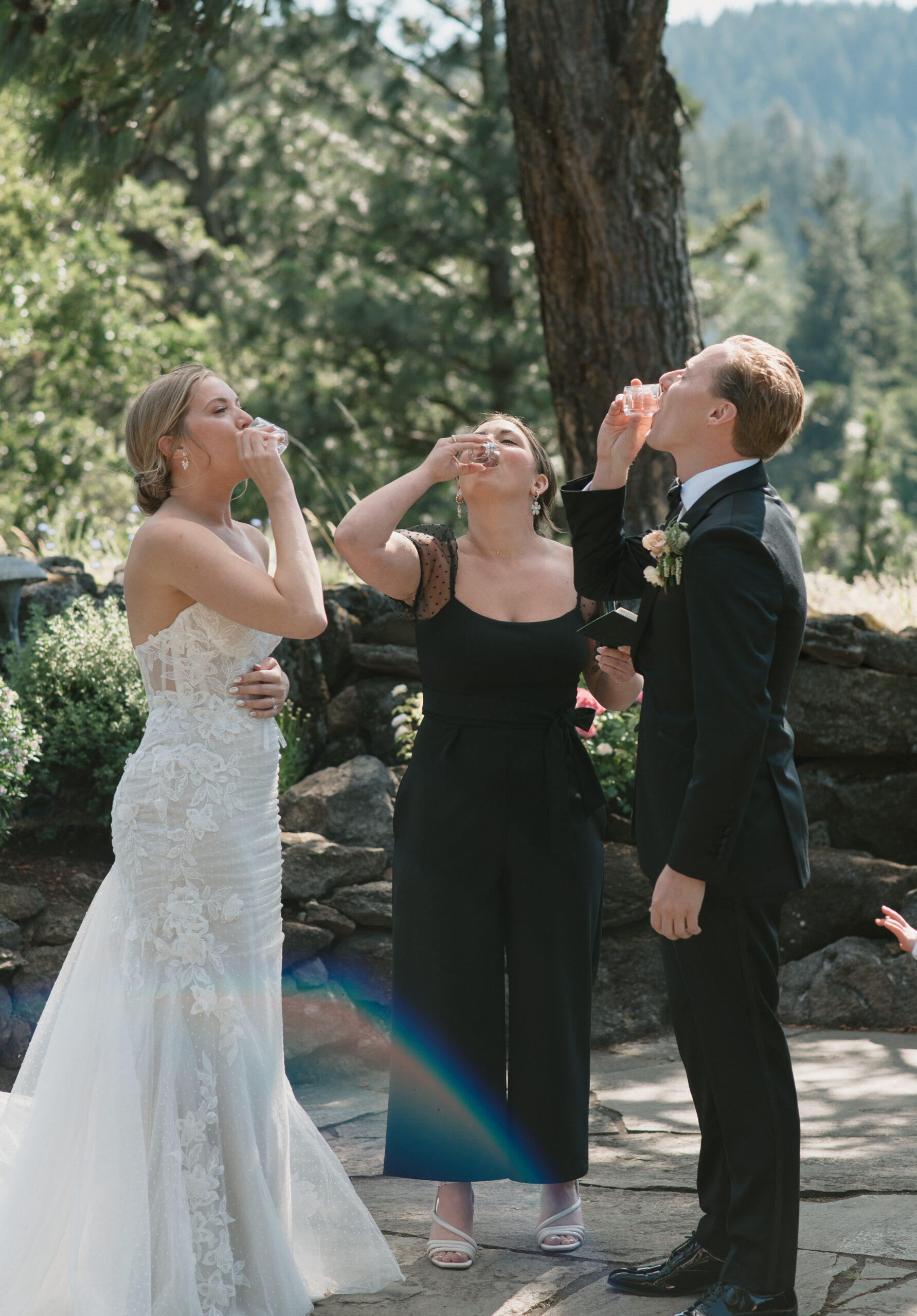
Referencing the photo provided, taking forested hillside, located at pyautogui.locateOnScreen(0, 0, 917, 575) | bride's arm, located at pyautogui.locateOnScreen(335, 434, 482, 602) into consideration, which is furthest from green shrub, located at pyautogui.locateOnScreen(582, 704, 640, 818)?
forested hillside, located at pyautogui.locateOnScreen(0, 0, 917, 575)

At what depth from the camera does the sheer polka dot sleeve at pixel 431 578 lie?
9.66 feet

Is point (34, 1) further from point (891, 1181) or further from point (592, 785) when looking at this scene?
point (891, 1181)

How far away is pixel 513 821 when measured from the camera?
9.47ft

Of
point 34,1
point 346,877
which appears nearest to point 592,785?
point 346,877

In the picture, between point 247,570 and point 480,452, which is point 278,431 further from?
point 480,452

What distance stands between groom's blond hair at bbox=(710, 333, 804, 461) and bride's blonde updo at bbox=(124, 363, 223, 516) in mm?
1130

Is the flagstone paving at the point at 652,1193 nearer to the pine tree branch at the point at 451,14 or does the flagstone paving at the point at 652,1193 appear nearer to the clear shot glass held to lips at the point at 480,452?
the clear shot glass held to lips at the point at 480,452

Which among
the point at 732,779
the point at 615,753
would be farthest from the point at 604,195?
the point at 732,779

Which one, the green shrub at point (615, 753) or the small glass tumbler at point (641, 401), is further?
the green shrub at point (615, 753)

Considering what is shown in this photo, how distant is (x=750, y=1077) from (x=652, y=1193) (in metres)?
1.08

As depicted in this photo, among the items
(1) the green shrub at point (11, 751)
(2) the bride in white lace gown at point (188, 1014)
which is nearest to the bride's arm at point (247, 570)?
(2) the bride in white lace gown at point (188, 1014)

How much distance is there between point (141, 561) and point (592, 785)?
1219 millimetres

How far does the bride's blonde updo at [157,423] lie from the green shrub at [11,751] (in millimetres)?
1779

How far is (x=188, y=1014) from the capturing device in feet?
8.33
